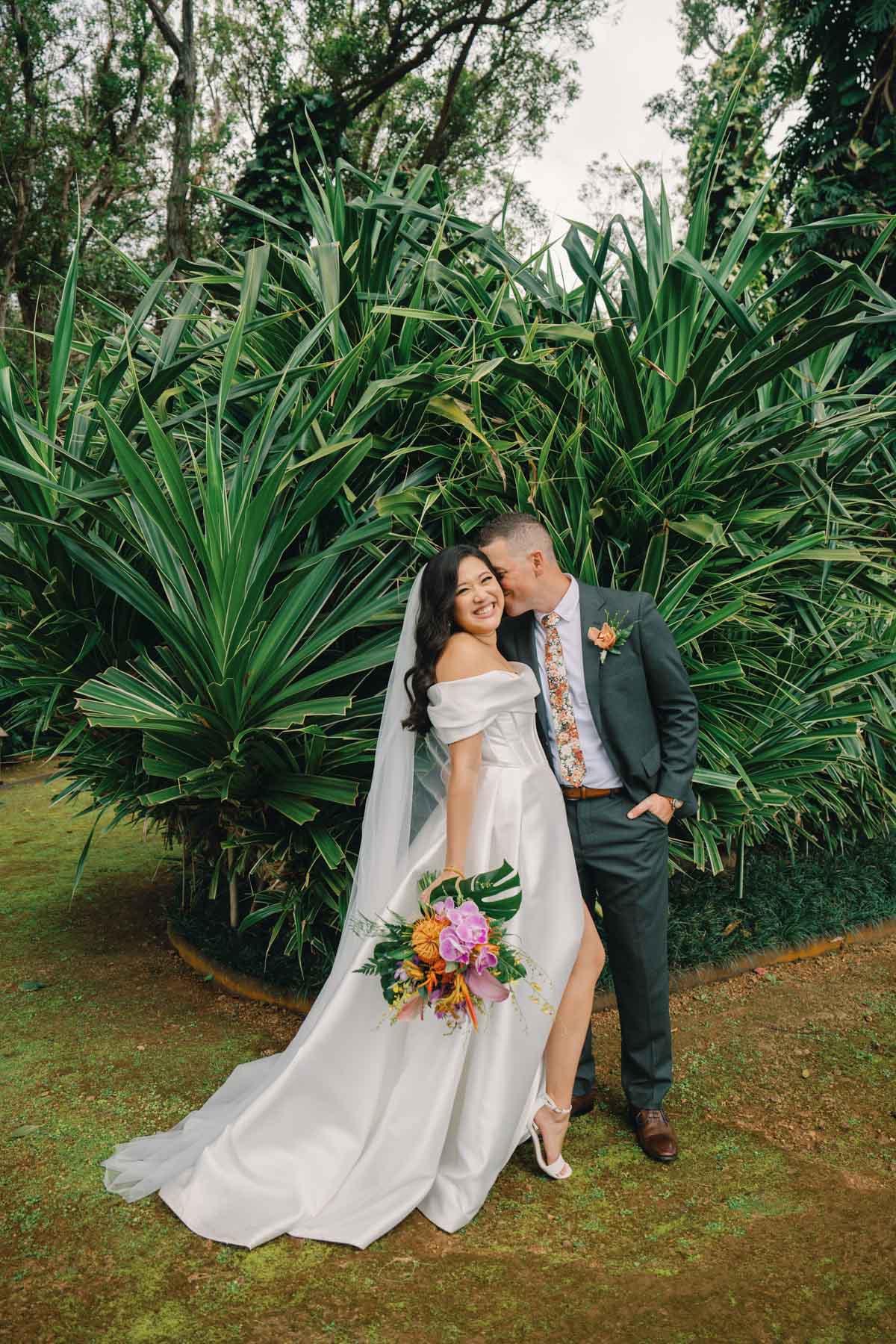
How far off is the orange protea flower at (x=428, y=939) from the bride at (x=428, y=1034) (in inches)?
7.8

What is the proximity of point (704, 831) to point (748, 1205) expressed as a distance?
1430 millimetres

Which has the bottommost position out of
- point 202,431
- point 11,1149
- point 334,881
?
point 11,1149

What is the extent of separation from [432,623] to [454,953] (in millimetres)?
931

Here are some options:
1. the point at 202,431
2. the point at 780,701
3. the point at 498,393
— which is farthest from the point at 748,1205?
the point at 202,431

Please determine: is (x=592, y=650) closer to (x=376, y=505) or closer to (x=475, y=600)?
(x=475, y=600)

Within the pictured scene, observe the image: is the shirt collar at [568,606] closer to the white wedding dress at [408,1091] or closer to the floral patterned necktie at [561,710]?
the floral patterned necktie at [561,710]

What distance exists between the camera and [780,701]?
402 centimetres

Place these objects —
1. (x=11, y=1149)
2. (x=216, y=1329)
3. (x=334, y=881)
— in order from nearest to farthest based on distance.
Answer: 1. (x=216, y=1329)
2. (x=11, y=1149)
3. (x=334, y=881)

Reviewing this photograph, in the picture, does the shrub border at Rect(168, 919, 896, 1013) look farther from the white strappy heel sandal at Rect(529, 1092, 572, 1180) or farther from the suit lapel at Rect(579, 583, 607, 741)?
the suit lapel at Rect(579, 583, 607, 741)

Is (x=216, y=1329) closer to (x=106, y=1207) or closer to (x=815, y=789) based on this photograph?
(x=106, y=1207)

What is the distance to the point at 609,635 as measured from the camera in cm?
296

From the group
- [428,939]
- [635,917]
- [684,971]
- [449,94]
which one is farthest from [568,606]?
[449,94]

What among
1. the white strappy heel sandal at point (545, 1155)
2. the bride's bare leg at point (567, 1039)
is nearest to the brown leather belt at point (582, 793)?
the bride's bare leg at point (567, 1039)

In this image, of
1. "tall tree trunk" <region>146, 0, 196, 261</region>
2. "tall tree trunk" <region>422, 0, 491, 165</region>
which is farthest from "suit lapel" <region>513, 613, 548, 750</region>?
"tall tree trunk" <region>422, 0, 491, 165</region>
